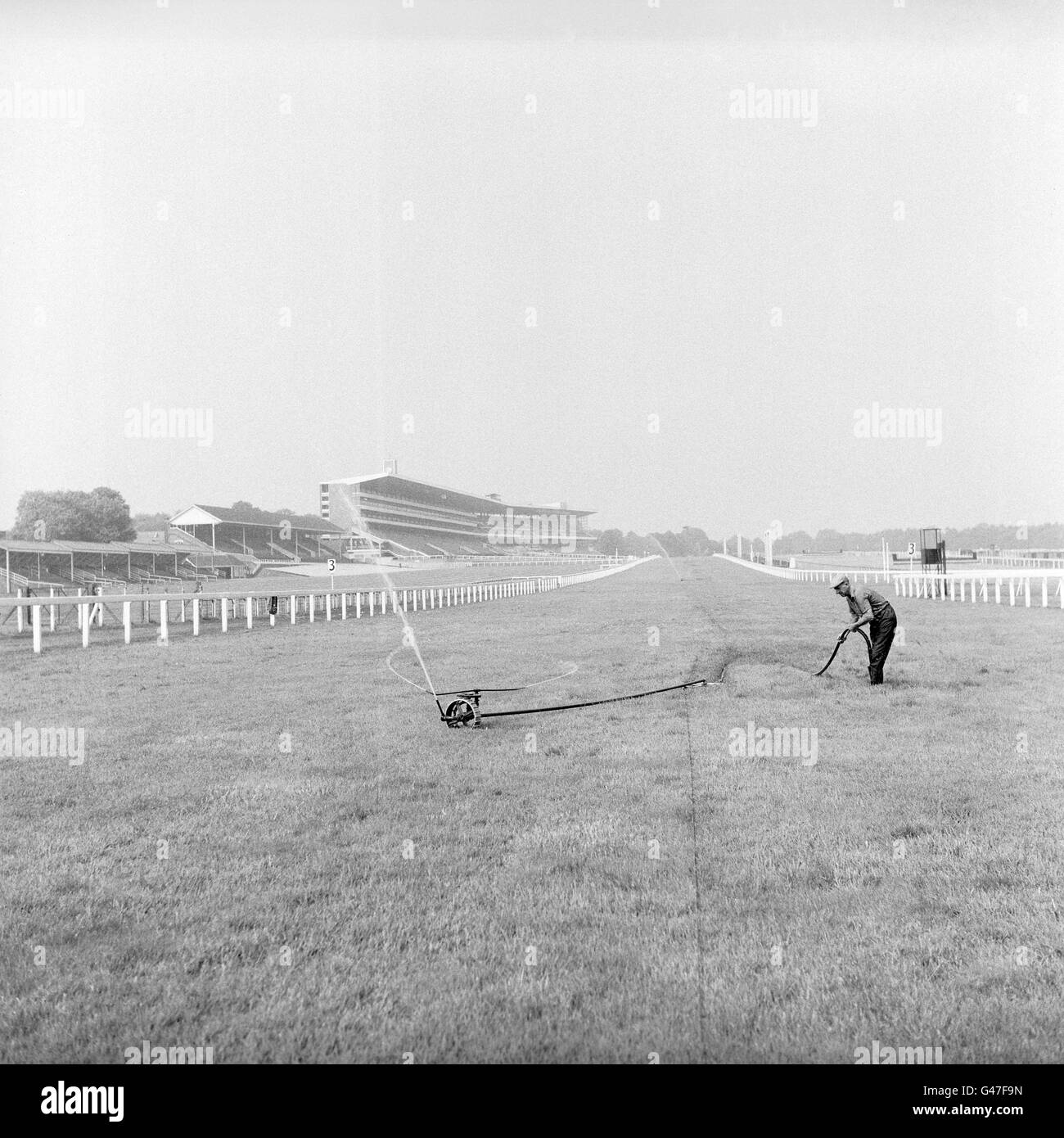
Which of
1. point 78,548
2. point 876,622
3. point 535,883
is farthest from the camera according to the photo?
point 78,548

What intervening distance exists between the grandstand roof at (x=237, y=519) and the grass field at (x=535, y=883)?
52.1 meters

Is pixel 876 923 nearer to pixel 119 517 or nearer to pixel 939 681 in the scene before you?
pixel 939 681

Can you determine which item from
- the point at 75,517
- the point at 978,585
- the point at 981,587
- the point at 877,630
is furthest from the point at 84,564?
the point at 877,630

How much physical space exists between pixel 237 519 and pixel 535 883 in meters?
60.1

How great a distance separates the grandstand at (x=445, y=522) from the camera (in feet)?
211

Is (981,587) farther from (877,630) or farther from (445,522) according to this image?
(445,522)

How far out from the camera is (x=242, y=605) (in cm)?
2944

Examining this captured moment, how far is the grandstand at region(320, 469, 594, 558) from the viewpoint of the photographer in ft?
211

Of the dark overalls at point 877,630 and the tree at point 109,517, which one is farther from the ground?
the tree at point 109,517

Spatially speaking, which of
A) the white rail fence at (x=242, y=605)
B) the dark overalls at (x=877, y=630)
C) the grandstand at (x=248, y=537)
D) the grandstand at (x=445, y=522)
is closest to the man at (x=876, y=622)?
the dark overalls at (x=877, y=630)

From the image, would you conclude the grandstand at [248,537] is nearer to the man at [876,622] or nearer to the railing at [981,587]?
the railing at [981,587]

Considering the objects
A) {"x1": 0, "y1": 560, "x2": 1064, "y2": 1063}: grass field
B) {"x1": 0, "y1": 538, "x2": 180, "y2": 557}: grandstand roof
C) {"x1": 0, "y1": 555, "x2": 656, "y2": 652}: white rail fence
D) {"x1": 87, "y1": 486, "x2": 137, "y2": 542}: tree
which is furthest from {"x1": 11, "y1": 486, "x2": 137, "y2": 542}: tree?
{"x1": 0, "y1": 560, "x2": 1064, "y2": 1063}: grass field

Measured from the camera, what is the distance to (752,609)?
2473 centimetres
